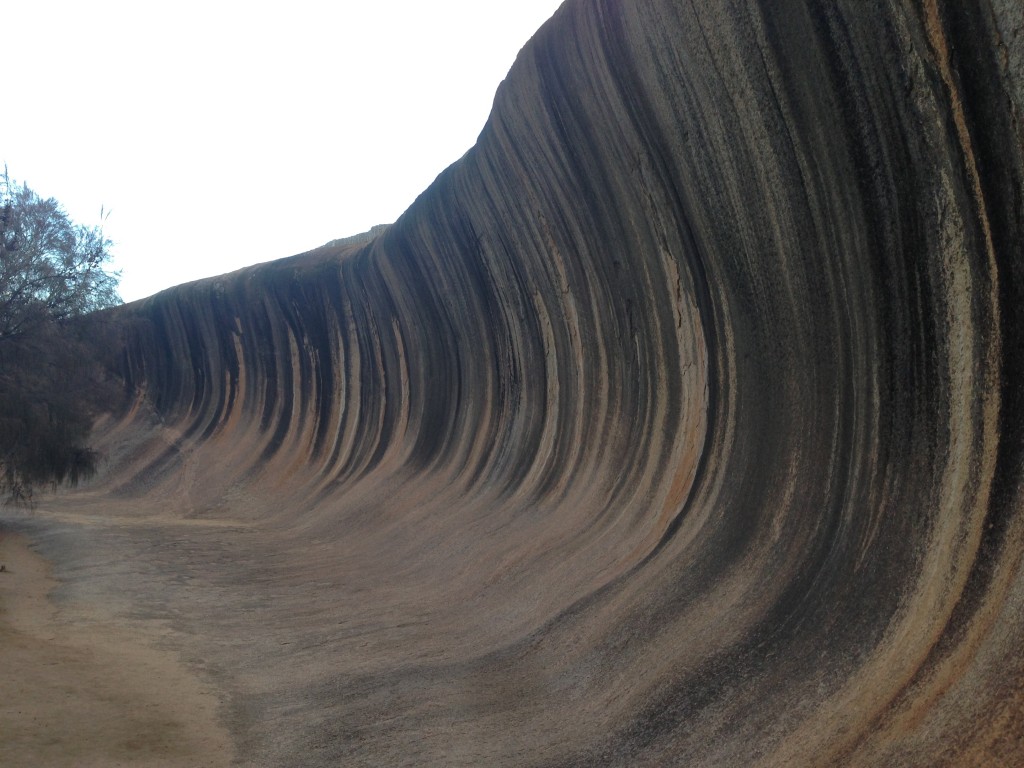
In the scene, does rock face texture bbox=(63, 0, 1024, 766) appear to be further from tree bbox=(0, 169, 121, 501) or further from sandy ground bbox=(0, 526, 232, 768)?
tree bbox=(0, 169, 121, 501)

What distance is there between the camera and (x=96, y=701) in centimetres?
600

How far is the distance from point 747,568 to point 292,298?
1494 cm

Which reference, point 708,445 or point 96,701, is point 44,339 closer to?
point 96,701

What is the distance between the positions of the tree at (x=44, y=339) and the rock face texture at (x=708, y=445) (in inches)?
101

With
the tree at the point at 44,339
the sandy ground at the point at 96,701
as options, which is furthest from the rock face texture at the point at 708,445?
the tree at the point at 44,339

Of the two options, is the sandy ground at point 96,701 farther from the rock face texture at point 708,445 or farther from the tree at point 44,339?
the tree at point 44,339

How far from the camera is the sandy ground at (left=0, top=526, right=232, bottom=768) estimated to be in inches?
203

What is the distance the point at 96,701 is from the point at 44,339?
8591 millimetres

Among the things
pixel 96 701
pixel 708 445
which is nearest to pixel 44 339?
pixel 96 701

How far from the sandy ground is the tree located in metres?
5.01

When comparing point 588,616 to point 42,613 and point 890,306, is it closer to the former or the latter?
point 890,306

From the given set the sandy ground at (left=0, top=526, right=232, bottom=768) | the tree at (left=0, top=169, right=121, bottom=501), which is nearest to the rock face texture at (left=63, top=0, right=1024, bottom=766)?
the sandy ground at (left=0, top=526, right=232, bottom=768)

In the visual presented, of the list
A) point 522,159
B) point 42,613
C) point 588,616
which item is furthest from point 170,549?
point 588,616

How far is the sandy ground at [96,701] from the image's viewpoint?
203 inches
